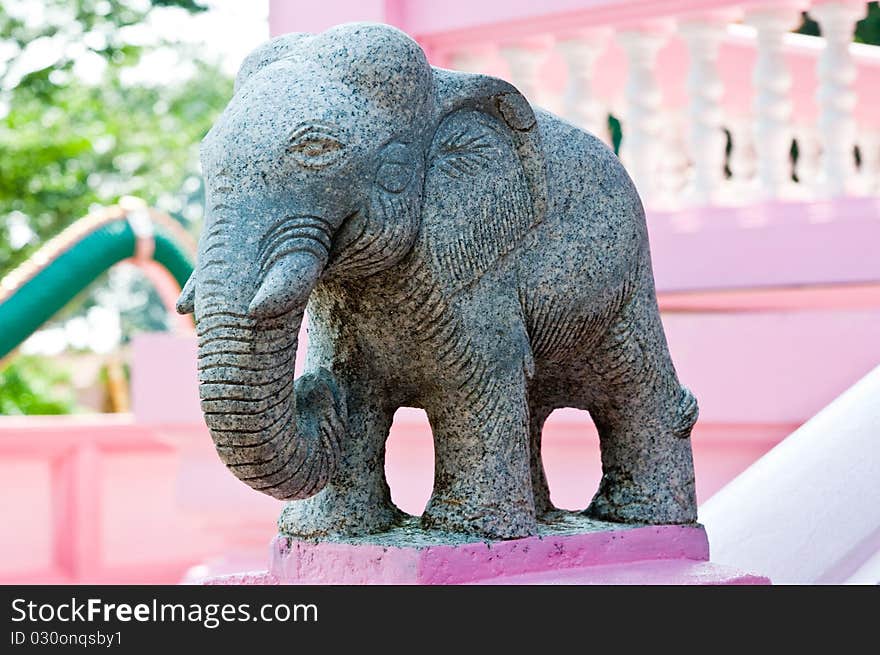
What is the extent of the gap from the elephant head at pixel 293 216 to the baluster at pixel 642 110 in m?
1.96

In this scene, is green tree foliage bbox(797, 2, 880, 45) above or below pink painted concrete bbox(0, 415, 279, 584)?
above

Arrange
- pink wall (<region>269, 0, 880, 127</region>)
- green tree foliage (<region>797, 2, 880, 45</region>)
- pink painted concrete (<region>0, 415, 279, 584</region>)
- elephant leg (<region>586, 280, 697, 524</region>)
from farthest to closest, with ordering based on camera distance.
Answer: green tree foliage (<region>797, 2, 880, 45</region>) < pink painted concrete (<region>0, 415, 279, 584</region>) < pink wall (<region>269, 0, 880, 127</region>) < elephant leg (<region>586, 280, 697, 524</region>)

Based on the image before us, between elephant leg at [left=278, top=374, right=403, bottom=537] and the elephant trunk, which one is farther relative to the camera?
elephant leg at [left=278, top=374, right=403, bottom=537]

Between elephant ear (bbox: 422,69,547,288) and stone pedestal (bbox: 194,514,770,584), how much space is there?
13.9 inches

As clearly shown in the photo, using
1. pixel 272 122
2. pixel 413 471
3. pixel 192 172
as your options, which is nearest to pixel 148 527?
pixel 413 471

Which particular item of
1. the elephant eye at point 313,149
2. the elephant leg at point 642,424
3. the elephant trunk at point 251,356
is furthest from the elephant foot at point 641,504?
the elephant eye at point 313,149

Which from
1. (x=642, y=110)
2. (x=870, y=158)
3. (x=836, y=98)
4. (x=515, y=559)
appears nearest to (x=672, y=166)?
(x=642, y=110)

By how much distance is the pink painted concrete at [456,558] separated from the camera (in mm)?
1767

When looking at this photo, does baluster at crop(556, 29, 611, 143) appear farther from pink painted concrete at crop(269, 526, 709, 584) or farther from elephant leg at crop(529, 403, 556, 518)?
pink painted concrete at crop(269, 526, 709, 584)

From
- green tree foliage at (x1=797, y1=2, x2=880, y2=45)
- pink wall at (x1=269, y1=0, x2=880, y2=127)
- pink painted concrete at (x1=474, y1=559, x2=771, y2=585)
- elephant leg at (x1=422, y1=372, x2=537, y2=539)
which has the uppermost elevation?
green tree foliage at (x1=797, y1=2, x2=880, y2=45)

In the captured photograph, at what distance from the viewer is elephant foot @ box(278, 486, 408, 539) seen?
1840 millimetres

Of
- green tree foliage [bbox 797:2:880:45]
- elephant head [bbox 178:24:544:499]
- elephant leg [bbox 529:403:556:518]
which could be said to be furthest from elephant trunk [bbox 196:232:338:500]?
green tree foliage [bbox 797:2:880:45]

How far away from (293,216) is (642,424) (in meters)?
0.69
